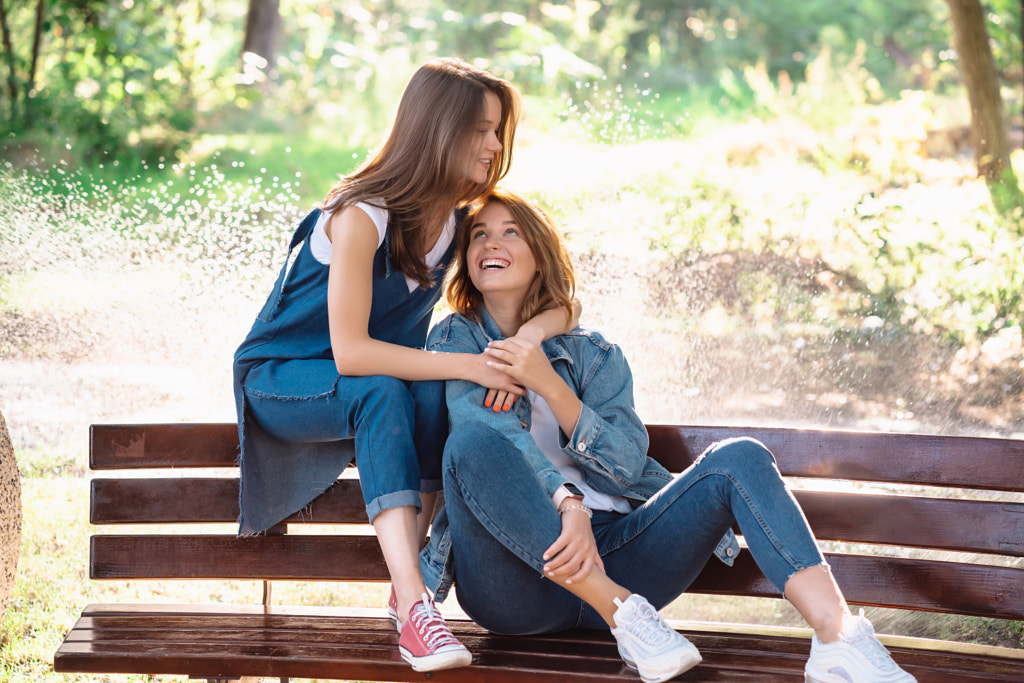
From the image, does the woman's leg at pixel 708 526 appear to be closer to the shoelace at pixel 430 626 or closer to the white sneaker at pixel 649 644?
the white sneaker at pixel 649 644

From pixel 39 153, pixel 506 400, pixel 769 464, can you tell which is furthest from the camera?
pixel 39 153

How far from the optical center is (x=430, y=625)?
200cm

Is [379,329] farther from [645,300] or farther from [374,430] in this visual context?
[645,300]

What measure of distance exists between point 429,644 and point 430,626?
0.04m

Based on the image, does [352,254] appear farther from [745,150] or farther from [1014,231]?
[745,150]

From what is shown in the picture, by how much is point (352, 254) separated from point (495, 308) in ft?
1.36

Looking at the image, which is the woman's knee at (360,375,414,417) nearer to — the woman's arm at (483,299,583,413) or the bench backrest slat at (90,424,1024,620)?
the woman's arm at (483,299,583,413)

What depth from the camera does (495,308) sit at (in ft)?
8.21

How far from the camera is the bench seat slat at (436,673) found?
2.00 metres

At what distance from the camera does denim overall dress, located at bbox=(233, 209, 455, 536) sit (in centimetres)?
216

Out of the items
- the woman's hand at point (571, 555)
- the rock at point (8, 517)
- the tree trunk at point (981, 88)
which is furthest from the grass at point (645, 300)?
the woman's hand at point (571, 555)

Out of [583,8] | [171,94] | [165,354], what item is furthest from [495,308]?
[583,8]

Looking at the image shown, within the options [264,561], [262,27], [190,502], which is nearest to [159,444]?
[190,502]

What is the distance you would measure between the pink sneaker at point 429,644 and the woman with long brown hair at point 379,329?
0.45 ft
